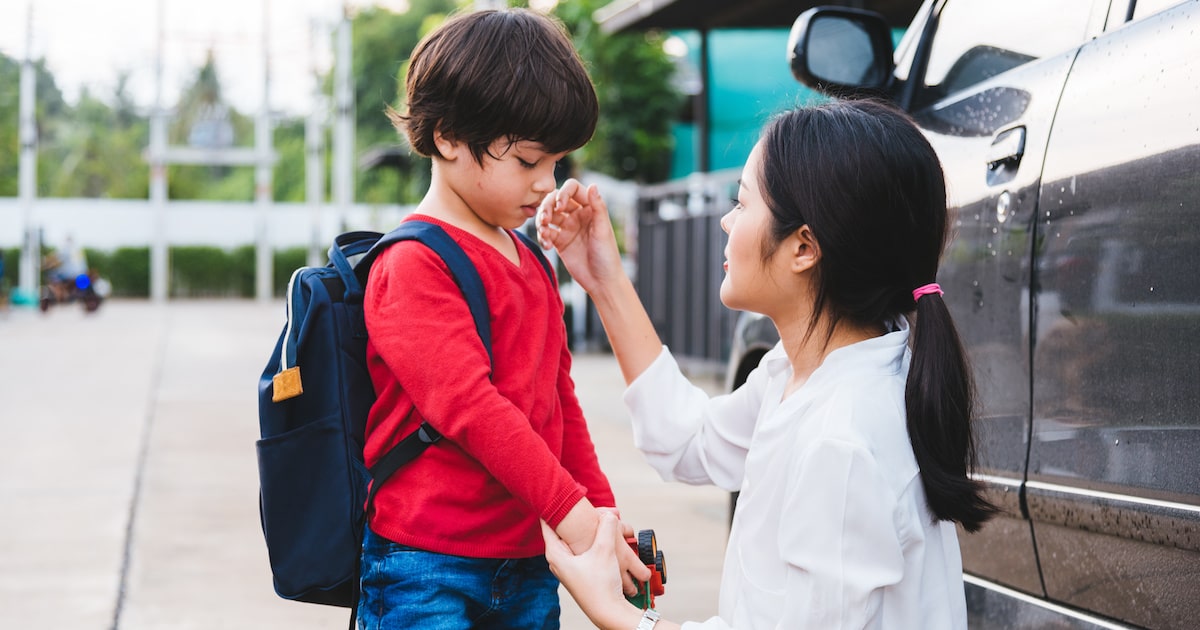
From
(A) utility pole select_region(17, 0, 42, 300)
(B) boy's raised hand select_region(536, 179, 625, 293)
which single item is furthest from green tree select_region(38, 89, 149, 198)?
(B) boy's raised hand select_region(536, 179, 625, 293)

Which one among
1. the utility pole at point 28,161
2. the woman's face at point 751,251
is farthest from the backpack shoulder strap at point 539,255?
the utility pole at point 28,161

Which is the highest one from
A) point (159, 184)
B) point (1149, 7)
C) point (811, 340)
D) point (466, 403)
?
point (1149, 7)

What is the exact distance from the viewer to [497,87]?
1.86 metres

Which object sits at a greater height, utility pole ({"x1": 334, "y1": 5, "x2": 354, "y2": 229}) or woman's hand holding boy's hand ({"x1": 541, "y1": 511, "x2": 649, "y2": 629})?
utility pole ({"x1": 334, "y1": 5, "x2": 354, "y2": 229})

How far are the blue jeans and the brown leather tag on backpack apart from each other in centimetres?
26

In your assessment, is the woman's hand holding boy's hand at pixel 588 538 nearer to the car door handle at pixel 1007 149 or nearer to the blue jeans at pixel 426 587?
the blue jeans at pixel 426 587

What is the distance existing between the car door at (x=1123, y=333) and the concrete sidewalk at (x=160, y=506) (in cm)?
194

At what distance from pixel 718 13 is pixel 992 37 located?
8.07 m

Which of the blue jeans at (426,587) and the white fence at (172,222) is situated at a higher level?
the blue jeans at (426,587)

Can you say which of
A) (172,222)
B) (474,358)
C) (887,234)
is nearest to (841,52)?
(887,234)

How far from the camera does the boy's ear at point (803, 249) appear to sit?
165 cm

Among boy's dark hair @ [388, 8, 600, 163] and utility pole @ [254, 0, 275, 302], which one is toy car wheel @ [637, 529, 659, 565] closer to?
boy's dark hair @ [388, 8, 600, 163]

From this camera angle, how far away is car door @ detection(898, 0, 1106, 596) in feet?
7.38

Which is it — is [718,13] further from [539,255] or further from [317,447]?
[317,447]
